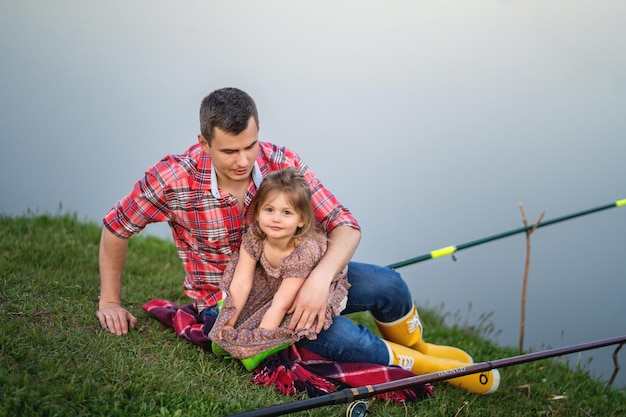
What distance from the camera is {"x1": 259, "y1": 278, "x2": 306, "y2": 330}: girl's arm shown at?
8.49 ft

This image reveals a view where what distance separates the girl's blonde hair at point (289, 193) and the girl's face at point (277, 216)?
0.04 ft

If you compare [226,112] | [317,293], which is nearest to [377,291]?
[317,293]

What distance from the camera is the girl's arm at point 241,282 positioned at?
104 inches

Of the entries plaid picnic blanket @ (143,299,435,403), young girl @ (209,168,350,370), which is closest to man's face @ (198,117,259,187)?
young girl @ (209,168,350,370)

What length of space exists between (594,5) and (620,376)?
11.7 ft

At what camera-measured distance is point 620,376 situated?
4.59 metres

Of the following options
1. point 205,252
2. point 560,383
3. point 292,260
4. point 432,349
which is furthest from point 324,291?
point 560,383

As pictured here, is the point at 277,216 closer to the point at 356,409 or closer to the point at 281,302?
the point at 281,302

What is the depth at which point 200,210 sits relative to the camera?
2764 mm

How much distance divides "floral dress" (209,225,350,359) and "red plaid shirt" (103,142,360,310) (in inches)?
5.2

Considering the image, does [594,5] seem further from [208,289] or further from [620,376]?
[208,289]

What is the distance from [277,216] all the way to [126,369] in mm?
757

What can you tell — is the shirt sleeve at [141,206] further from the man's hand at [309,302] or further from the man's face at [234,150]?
the man's hand at [309,302]

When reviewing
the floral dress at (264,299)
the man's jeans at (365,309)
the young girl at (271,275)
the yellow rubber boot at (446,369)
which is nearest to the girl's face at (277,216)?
the young girl at (271,275)
